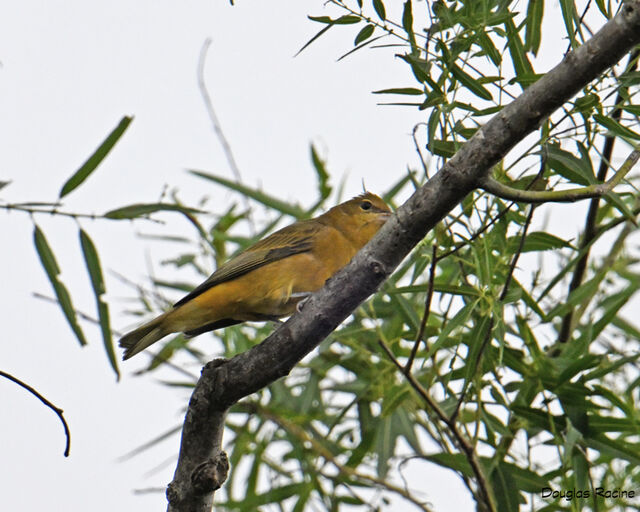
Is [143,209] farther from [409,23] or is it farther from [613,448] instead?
[613,448]

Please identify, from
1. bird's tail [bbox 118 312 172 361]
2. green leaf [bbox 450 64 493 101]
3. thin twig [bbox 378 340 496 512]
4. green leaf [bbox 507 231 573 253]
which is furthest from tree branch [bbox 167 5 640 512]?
bird's tail [bbox 118 312 172 361]

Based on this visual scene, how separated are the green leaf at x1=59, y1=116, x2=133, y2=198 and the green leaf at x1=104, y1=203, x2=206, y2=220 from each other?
237mm

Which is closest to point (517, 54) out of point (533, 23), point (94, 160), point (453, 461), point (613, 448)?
point (533, 23)

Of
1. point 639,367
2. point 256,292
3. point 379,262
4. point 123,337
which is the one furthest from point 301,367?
point 379,262

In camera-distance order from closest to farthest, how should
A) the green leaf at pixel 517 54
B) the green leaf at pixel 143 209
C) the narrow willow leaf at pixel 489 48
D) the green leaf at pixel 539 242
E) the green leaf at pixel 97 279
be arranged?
the narrow willow leaf at pixel 489 48
the green leaf at pixel 517 54
the green leaf at pixel 539 242
the green leaf at pixel 97 279
the green leaf at pixel 143 209

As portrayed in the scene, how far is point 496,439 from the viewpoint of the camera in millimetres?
4719

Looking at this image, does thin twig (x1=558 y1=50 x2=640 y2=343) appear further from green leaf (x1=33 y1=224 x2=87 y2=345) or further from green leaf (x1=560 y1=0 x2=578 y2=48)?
green leaf (x1=33 y1=224 x2=87 y2=345)

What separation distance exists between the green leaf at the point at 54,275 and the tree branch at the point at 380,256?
132 centimetres

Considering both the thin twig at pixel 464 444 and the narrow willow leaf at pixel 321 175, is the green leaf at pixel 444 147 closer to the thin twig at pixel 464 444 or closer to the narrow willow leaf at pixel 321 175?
the thin twig at pixel 464 444

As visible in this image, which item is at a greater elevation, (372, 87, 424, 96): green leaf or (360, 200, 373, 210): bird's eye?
(360, 200, 373, 210): bird's eye

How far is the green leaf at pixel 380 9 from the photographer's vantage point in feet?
10.9

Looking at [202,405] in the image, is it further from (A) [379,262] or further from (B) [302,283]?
(B) [302,283]

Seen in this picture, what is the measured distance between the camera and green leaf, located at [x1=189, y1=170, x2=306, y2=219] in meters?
5.95

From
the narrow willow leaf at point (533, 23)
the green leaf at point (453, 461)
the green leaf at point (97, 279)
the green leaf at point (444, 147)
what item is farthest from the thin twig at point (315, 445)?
the narrow willow leaf at point (533, 23)
